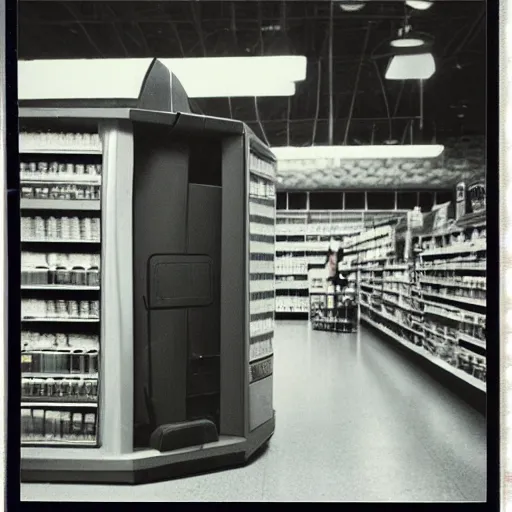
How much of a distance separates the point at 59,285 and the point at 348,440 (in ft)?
6.44

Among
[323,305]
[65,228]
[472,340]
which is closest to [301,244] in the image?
[323,305]

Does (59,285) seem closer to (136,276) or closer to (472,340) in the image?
(136,276)

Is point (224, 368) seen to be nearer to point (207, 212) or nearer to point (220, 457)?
point (220, 457)

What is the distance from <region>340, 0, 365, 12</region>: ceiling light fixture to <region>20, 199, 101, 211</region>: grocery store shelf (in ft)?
6.01

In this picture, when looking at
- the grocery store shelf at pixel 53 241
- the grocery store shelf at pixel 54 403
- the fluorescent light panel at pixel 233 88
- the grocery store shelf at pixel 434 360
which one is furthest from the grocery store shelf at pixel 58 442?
the fluorescent light panel at pixel 233 88

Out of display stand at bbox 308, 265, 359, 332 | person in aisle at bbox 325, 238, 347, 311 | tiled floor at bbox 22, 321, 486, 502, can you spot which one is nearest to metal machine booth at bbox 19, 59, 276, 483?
tiled floor at bbox 22, 321, 486, 502

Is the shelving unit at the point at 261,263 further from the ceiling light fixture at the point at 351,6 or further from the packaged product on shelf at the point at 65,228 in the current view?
the packaged product on shelf at the point at 65,228

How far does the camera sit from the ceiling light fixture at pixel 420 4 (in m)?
3.95

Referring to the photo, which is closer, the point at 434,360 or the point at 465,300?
the point at 465,300

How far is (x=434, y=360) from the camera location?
13.3ft

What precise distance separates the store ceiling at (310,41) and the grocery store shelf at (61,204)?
84cm

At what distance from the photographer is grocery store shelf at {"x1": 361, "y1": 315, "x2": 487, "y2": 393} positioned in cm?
396

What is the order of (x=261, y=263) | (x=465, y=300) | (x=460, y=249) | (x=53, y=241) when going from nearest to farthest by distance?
(x=460, y=249)
(x=465, y=300)
(x=53, y=241)
(x=261, y=263)

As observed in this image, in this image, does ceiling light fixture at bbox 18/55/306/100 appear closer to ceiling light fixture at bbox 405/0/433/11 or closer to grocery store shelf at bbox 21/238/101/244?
ceiling light fixture at bbox 405/0/433/11
